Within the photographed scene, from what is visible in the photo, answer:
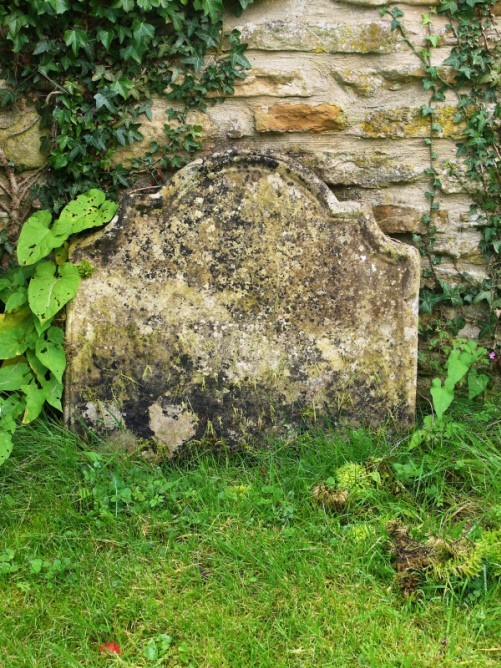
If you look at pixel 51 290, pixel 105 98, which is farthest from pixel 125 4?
pixel 51 290

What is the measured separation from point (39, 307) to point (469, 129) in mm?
2018

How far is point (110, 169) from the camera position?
3311mm

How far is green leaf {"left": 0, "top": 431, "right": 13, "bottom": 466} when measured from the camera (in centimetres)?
279

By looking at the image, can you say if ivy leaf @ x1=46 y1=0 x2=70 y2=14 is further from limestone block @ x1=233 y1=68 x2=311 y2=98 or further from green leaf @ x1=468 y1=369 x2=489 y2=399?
green leaf @ x1=468 y1=369 x2=489 y2=399

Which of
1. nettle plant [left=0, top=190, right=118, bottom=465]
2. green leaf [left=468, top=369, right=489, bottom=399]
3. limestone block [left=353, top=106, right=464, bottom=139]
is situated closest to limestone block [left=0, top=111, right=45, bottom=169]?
nettle plant [left=0, top=190, right=118, bottom=465]

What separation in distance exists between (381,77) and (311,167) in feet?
1.61

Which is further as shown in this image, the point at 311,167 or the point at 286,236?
the point at 311,167

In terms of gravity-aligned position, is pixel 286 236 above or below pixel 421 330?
above

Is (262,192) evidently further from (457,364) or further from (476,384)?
(476,384)

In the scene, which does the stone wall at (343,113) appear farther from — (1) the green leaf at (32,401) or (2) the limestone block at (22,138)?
(1) the green leaf at (32,401)

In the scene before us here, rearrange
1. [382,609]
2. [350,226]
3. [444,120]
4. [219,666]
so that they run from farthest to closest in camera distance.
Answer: [444,120], [350,226], [382,609], [219,666]

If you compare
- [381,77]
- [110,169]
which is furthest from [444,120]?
[110,169]

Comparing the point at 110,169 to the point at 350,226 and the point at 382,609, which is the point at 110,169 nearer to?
the point at 350,226

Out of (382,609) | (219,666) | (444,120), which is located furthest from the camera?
(444,120)
